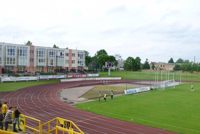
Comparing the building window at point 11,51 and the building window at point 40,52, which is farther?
the building window at point 40,52

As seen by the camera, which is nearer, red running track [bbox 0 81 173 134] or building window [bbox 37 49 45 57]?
red running track [bbox 0 81 173 134]

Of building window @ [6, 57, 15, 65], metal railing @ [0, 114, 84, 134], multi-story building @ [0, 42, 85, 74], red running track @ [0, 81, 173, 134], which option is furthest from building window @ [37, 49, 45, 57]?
metal railing @ [0, 114, 84, 134]

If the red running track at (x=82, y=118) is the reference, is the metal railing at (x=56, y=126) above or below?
above

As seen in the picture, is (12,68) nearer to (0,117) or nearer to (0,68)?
(0,68)

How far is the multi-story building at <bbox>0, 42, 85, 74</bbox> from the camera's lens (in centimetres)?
8469

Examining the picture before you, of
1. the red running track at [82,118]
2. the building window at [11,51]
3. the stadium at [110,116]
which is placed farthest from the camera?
the building window at [11,51]

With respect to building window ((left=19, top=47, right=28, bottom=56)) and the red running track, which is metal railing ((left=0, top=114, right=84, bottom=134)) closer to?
the red running track

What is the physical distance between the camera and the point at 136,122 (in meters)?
27.3

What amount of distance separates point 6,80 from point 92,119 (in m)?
42.2

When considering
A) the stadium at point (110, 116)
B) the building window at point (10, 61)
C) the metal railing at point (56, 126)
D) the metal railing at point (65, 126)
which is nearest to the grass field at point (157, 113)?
the stadium at point (110, 116)

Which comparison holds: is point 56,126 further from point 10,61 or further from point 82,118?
point 10,61

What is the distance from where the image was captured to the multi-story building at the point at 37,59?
8469cm

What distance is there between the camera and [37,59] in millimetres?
94375

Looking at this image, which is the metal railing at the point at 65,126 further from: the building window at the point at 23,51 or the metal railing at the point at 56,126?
the building window at the point at 23,51
